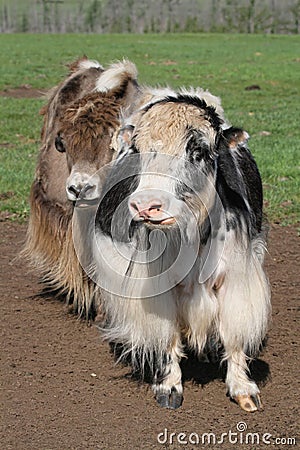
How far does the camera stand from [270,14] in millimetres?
61750

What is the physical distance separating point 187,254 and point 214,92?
1645 centimetres

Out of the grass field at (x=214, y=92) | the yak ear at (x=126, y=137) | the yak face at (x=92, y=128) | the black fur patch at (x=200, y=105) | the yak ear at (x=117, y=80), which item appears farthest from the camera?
the grass field at (x=214, y=92)

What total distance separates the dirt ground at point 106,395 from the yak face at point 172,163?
959 mm

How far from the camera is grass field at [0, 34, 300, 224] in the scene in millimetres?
9180

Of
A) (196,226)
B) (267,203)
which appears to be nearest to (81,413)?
(196,226)

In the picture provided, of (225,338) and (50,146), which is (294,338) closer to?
(225,338)

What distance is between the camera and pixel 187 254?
4.06 metres

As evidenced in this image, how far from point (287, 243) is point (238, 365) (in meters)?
3.02

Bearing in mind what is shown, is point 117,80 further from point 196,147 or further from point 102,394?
point 102,394

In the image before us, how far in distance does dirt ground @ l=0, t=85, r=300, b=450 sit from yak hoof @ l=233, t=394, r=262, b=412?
0.13ft

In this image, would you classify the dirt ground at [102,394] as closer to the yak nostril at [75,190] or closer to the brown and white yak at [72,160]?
the brown and white yak at [72,160]

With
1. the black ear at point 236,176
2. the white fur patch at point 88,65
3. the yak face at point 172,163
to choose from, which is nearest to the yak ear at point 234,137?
the black ear at point 236,176

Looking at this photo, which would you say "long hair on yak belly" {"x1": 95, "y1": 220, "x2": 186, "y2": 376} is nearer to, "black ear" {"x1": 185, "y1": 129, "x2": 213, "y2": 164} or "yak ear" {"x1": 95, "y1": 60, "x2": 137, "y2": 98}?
"black ear" {"x1": 185, "y1": 129, "x2": 213, "y2": 164}

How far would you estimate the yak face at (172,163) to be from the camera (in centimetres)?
356
